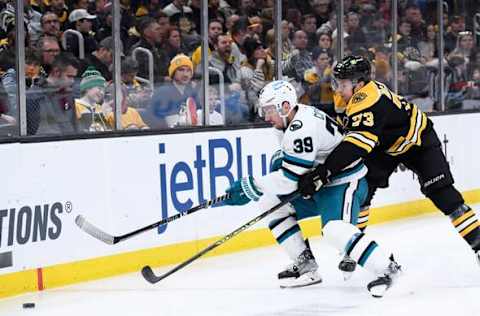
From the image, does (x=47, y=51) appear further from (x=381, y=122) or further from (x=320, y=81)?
(x=320, y=81)

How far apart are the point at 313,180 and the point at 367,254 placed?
44cm

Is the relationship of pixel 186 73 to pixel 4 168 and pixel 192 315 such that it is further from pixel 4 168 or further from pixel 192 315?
pixel 192 315

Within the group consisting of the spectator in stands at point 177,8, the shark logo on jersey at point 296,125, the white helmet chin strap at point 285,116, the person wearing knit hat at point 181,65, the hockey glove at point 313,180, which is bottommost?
the hockey glove at point 313,180

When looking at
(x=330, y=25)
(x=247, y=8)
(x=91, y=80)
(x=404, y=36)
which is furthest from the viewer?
(x=404, y=36)

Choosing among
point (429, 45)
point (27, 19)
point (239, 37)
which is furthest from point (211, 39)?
point (429, 45)

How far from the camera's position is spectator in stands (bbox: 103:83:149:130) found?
6543mm

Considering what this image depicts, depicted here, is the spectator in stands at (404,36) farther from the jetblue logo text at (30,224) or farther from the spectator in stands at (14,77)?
the jetblue logo text at (30,224)

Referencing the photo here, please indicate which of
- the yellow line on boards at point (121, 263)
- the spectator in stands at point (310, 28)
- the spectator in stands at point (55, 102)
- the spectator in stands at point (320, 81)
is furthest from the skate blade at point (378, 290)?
the spectator in stands at point (310, 28)

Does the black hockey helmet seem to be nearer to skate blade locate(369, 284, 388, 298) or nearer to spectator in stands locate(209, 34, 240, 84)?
skate blade locate(369, 284, 388, 298)

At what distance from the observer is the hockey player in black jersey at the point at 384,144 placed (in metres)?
5.32

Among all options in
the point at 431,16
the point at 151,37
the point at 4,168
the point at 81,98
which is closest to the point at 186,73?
the point at 151,37

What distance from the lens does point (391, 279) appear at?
534 centimetres

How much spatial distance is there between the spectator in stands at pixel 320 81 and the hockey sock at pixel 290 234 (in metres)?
2.62

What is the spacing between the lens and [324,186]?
17.8 feet
